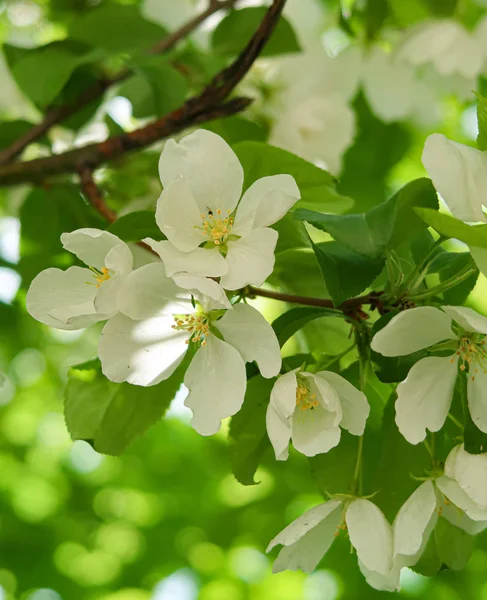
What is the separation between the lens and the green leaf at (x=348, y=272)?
2.19 ft

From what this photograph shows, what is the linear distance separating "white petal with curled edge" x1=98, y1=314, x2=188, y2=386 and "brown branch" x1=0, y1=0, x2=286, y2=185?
14.7 inches

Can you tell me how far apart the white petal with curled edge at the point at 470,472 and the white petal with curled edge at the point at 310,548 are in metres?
0.13

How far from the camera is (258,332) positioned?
26.4 inches

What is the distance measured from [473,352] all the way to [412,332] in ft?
0.30

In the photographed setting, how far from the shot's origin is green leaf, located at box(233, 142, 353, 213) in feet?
2.52

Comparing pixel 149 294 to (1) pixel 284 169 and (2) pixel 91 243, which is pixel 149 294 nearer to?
(2) pixel 91 243

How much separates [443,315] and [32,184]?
35.6 inches

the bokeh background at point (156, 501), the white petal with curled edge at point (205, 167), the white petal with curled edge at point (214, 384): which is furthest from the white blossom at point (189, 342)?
the bokeh background at point (156, 501)

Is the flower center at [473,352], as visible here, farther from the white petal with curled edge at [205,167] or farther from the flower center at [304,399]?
the white petal with curled edge at [205,167]

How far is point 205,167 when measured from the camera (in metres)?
0.72

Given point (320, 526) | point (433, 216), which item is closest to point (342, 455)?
point (320, 526)

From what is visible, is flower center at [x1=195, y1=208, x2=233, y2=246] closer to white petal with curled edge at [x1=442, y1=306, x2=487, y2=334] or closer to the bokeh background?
white petal with curled edge at [x1=442, y1=306, x2=487, y2=334]

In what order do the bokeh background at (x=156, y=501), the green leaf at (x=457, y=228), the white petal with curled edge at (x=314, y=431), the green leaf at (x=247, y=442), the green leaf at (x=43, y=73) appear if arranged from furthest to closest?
the bokeh background at (x=156, y=501)
the green leaf at (x=43, y=73)
the green leaf at (x=247, y=442)
the white petal with curled edge at (x=314, y=431)
the green leaf at (x=457, y=228)

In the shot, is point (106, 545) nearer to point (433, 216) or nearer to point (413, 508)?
point (413, 508)
